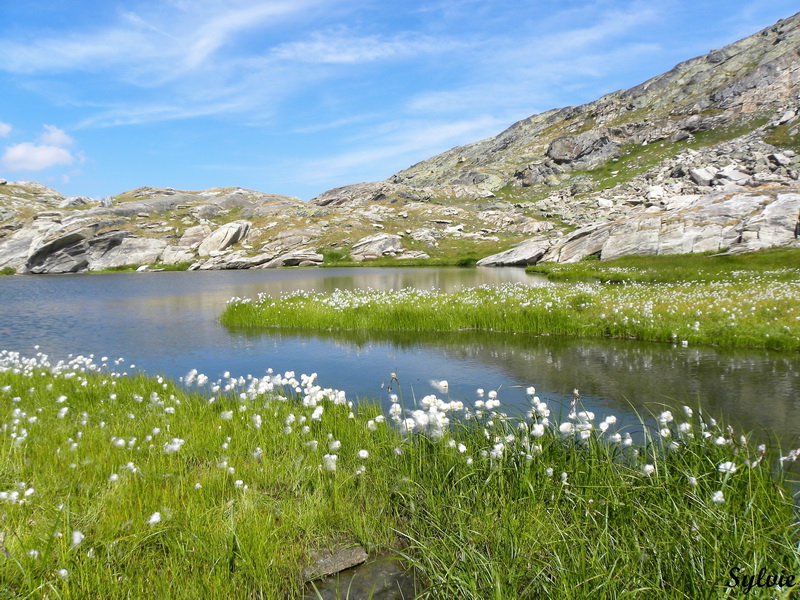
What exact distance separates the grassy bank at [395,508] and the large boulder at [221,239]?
10780 centimetres

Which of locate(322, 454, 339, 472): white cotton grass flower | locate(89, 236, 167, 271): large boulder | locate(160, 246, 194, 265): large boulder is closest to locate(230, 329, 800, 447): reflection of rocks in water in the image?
locate(322, 454, 339, 472): white cotton grass flower

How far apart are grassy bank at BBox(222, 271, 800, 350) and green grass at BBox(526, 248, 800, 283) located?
3.73 metres

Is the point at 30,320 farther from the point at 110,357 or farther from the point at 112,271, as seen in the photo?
the point at 112,271

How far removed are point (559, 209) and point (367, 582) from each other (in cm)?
14530

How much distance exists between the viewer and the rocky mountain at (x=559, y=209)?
2205 inches

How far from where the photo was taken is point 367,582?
4.95 meters

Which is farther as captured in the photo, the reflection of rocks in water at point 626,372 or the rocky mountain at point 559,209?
the rocky mountain at point 559,209

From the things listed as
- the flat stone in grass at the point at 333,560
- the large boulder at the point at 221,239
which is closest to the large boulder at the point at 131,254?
the large boulder at the point at 221,239

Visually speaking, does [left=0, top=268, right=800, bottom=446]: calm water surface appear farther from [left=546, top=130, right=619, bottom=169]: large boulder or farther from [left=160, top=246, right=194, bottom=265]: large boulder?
[left=546, top=130, right=619, bottom=169]: large boulder

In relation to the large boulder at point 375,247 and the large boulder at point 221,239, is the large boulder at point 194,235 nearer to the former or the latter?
the large boulder at point 221,239

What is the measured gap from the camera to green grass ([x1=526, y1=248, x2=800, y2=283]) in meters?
33.4

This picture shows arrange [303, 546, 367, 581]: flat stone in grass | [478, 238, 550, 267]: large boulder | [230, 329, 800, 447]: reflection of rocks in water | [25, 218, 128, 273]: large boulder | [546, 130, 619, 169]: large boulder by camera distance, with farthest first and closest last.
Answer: [546, 130, 619, 169]: large boulder → [25, 218, 128, 273]: large boulder → [478, 238, 550, 267]: large boulder → [230, 329, 800, 447]: reflection of rocks in water → [303, 546, 367, 581]: flat stone in grass

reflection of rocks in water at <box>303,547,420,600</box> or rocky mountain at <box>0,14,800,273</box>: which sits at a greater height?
rocky mountain at <box>0,14,800,273</box>

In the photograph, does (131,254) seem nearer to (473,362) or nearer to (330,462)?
(473,362)
